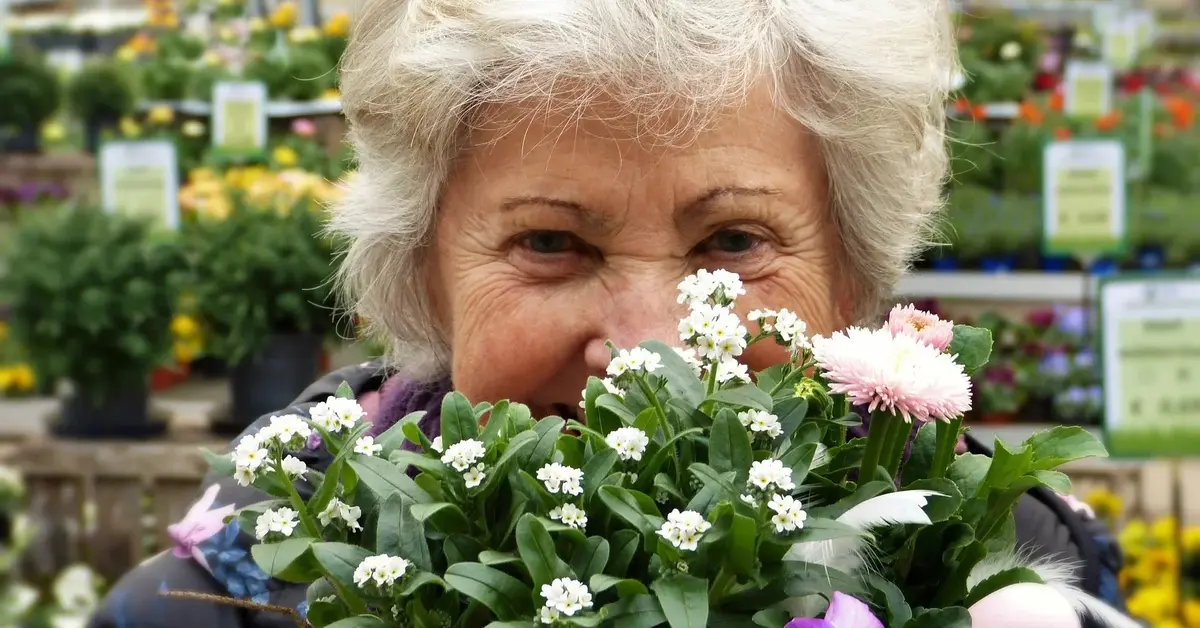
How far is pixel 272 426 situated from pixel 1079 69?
3.07 m

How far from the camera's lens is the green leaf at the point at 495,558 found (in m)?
0.58

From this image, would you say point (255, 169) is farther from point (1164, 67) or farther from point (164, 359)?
point (1164, 67)

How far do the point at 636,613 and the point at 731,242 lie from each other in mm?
539

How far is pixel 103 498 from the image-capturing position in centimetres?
255

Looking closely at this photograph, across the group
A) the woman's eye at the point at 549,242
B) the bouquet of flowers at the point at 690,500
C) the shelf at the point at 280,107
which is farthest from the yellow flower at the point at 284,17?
the bouquet of flowers at the point at 690,500

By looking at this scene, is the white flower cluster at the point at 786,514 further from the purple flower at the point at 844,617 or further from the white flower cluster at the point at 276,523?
the white flower cluster at the point at 276,523

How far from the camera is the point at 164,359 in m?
2.77

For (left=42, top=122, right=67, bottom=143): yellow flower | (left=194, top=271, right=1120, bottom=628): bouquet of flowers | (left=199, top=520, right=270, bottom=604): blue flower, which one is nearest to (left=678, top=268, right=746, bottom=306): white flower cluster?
(left=194, top=271, right=1120, bottom=628): bouquet of flowers

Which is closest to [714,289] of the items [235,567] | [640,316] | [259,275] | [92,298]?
[640,316]

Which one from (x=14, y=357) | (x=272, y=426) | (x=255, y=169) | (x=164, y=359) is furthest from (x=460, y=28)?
(x=255, y=169)

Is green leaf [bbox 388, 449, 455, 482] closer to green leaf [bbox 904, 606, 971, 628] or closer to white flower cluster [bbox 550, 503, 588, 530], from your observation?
white flower cluster [bbox 550, 503, 588, 530]

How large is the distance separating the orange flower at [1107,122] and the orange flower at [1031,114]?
150 millimetres

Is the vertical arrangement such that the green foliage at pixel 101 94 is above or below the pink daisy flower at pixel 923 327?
below

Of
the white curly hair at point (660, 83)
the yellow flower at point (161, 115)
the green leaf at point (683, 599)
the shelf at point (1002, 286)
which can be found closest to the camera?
the green leaf at point (683, 599)
